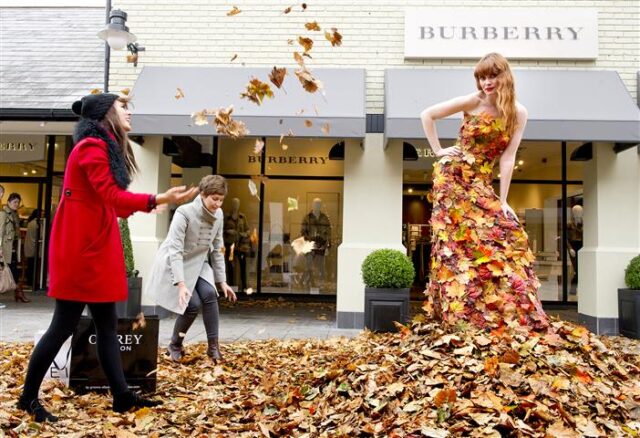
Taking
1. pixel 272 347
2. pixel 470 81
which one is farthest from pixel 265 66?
pixel 272 347

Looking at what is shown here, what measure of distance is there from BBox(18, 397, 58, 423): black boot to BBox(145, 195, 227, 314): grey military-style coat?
139cm

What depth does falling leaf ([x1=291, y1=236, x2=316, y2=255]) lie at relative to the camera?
1098 cm

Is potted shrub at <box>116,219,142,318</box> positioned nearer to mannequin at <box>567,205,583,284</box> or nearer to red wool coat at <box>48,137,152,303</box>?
red wool coat at <box>48,137,152,303</box>

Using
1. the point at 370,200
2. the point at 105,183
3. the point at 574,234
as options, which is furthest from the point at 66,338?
the point at 574,234

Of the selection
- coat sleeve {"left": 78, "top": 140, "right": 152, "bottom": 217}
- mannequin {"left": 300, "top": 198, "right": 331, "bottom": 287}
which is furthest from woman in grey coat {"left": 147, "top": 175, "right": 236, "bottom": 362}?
mannequin {"left": 300, "top": 198, "right": 331, "bottom": 287}

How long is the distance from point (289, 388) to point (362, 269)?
12.1ft

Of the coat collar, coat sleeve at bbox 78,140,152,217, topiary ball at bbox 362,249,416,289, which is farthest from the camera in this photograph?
topiary ball at bbox 362,249,416,289

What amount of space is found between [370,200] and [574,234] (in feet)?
18.6

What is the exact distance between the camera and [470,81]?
7629 millimetres

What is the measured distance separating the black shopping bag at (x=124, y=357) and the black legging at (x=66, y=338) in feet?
1.57

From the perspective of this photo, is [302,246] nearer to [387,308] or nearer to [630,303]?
[387,308]

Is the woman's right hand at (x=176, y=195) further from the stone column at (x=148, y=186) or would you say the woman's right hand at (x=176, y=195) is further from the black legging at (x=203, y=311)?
the stone column at (x=148, y=186)

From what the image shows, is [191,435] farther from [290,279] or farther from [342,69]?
[290,279]

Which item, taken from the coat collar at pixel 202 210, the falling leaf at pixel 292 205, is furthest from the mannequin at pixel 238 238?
the coat collar at pixel 202 210
